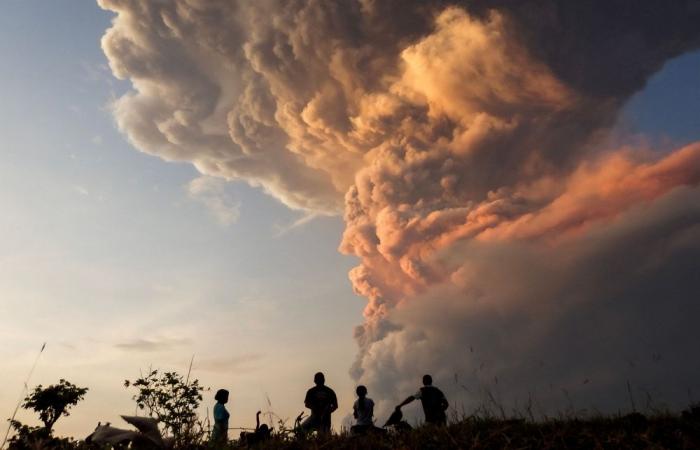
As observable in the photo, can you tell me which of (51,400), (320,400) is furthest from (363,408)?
(51,400)

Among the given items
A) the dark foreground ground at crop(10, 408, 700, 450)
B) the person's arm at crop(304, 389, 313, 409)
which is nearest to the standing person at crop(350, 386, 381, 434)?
the person's arm at crop(304, 389, 313, 409)

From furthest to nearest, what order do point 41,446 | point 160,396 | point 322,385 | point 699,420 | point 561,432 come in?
1. point 160,396
2. point 322,385
3. point 699,420
4. point 561,432
5. point 41,446

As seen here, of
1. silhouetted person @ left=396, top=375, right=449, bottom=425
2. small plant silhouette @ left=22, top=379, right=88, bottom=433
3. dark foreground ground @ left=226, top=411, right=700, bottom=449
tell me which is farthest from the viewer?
small plant silhouette @ left=22, top=379, right=88, bottom=433

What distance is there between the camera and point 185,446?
6.33 meters

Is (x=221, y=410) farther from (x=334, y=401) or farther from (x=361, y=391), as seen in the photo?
(x=361, y=391)

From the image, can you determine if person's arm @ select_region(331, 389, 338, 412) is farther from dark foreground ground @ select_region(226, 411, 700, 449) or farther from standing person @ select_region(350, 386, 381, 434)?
dark foreground ground @ select_region(226, 411, 700, 449)

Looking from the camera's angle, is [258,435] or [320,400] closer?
[258,435]

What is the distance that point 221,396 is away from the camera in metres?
11.9

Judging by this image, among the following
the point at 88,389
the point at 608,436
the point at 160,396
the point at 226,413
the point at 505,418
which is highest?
the point at 88,389

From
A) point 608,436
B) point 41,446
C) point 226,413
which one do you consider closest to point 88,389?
point 226,413

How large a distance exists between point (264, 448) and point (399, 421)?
2.52 m

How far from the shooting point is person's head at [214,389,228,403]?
467 inches

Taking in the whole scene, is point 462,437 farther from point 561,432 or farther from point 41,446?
point 41,446

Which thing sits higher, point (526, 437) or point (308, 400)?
point (308, 400)
